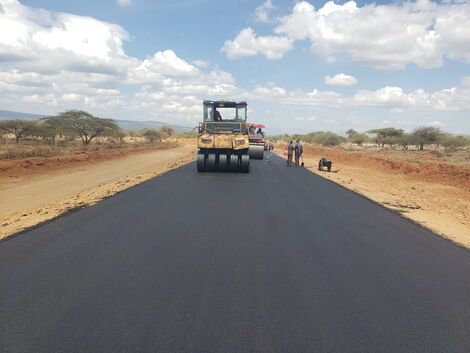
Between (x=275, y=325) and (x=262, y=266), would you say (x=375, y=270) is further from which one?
(x=275, y=325)

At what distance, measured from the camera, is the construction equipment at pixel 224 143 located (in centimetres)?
1543

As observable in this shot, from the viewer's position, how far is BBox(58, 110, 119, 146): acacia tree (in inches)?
1337

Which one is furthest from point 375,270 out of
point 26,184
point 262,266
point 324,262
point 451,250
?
point 26,184

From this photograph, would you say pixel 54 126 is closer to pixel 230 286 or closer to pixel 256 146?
pixel 256 146

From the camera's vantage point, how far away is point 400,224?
740cm

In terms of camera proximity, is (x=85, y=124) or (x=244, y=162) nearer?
(x=244, y=162)

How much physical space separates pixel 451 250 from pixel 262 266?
3679 millimetres

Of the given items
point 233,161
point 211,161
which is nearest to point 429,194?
point 233,161

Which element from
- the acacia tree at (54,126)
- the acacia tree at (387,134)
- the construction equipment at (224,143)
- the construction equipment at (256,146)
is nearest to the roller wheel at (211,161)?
the construction equipment at (224,143)

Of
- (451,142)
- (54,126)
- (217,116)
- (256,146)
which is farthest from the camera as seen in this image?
(451,142)

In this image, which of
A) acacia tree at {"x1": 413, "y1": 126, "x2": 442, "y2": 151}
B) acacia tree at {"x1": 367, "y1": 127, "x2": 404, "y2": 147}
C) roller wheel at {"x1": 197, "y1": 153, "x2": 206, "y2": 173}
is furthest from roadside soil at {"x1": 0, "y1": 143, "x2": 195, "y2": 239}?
acacia tree at {"x1": 367, "y1": 127, "x2": 404, "y2": 147}

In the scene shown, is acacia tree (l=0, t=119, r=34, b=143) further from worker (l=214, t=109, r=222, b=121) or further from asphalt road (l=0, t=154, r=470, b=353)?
asphalt road (l=0, t=154, r=470, b=353)

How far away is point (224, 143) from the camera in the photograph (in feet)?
50.6

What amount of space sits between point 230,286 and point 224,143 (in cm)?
1184
